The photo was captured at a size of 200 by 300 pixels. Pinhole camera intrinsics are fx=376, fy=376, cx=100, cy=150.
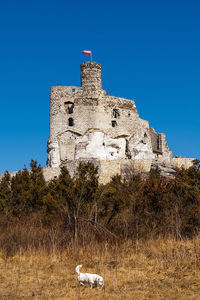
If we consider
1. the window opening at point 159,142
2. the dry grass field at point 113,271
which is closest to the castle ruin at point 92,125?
the window opening at point 159,142

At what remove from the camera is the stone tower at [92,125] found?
27.7m

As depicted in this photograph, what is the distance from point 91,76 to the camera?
97.6ft

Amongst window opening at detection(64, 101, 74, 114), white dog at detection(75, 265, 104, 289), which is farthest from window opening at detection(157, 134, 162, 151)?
white dog at detection(75, 265, 104, 289)

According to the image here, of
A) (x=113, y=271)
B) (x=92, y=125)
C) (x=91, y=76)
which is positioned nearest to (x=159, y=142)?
(x=92, y=125)

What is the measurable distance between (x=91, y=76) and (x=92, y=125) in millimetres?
4333

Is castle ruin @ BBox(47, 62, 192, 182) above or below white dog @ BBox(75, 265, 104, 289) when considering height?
above

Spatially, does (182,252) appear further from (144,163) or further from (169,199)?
(144,163)

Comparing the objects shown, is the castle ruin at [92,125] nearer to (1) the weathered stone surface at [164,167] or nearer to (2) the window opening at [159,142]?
(1) the weathered stone surface at [164,167]

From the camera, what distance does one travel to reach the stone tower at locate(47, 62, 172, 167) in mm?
27656

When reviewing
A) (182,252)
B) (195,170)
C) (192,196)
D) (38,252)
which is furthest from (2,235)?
(195,170)

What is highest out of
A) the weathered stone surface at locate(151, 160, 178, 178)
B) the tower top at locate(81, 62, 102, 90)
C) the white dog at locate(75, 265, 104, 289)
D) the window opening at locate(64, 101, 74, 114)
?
the tower top at locate(81, 62, 102, 90)

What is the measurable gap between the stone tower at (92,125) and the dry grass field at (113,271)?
17387 mm

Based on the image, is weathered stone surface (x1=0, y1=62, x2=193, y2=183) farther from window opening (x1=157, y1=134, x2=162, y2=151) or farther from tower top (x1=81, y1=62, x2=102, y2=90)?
window opening (x1=157, y1=134, x2=162, y2=151)

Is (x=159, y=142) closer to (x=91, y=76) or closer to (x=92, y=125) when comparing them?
(x=92, y=125)
